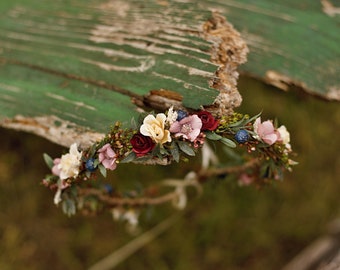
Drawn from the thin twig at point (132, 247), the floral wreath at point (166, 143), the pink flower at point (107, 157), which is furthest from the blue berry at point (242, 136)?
the thin twig at point (132, 247)

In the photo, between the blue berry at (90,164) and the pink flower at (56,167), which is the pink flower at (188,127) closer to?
the blue berry at (90,164)

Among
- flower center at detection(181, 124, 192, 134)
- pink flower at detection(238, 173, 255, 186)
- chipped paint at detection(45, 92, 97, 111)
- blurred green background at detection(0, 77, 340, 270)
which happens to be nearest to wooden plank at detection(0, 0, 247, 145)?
chipped paint at detection(45, 92, 97, 111)

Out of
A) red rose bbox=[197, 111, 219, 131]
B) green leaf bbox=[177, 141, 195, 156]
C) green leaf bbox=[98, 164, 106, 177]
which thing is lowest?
green leaf bbox=[98, 164, 106, 177]

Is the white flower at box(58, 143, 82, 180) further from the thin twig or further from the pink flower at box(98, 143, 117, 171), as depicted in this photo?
the thin twig

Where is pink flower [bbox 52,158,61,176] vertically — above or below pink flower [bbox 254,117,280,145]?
below

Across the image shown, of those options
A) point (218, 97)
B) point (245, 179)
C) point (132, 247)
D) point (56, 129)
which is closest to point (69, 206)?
point (56, 129)

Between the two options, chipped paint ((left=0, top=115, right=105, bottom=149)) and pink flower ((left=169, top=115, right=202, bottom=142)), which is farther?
chipped paint ((left=0, top=115, right=105, bottom=149))
